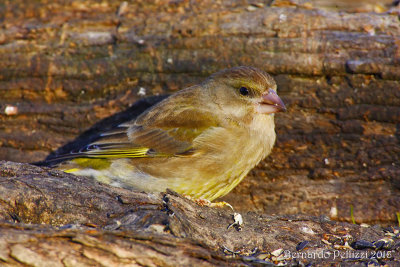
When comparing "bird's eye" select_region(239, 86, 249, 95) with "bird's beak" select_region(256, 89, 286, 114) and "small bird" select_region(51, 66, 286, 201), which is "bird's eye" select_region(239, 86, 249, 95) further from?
"bird's beak" select_region(256, 89, 286, 114)

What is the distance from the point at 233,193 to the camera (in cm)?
567

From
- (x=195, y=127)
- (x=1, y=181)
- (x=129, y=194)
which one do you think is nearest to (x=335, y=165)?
(x=195, y=127)

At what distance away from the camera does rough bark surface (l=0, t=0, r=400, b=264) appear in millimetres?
5281

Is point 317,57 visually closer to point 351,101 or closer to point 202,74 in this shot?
point 351,101

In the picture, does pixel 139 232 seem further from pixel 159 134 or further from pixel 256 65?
pixel 256 65

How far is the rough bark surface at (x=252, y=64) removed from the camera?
5281 mm

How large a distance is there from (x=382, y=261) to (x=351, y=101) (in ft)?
7.18

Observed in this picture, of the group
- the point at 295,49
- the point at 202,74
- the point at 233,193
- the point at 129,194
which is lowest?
the point at 233,193

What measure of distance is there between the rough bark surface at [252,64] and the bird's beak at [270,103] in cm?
40

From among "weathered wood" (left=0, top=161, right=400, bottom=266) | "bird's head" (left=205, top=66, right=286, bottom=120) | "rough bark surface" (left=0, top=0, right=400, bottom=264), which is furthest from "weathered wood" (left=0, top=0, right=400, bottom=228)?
"weathered wood" (left=0, top=161, right=400, bottom=266)

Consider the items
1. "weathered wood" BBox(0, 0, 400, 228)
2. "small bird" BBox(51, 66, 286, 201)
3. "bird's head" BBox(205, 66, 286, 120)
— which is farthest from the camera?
"weathered wood" BBox(0, 0, 400, 228)

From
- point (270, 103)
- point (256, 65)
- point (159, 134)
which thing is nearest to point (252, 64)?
point (256, 65)

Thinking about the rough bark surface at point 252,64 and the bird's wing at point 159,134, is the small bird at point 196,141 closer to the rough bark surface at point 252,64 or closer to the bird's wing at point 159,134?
the bird's wing at point 159,134

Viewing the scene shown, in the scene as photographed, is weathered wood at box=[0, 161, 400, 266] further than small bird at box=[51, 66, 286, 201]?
No
